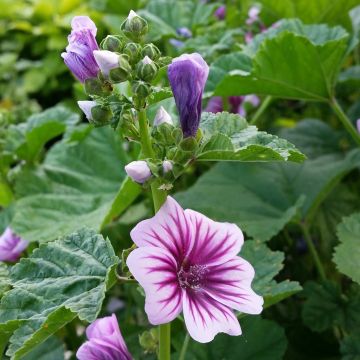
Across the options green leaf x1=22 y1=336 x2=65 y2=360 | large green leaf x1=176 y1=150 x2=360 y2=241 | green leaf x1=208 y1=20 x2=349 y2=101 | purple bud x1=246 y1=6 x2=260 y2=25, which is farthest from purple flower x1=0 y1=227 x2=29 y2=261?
purple bud x1=246 y1=6 x2=260 y2=25

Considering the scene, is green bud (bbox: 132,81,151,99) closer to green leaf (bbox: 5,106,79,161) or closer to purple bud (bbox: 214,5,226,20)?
green leaf (bbox: 5,106,79,161)

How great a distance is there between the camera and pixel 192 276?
2.36ft

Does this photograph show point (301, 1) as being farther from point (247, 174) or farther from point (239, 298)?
point (239, 298)

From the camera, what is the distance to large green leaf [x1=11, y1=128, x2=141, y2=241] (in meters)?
1.19

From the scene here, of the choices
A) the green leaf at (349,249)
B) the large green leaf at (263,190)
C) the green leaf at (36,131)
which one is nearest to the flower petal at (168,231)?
the green leaf at (349,249)

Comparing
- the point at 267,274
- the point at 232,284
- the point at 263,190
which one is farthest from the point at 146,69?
the point at 263,190

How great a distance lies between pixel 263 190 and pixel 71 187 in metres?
0.38

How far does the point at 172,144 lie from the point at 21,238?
0.51 metres

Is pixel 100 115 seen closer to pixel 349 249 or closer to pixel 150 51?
pixel 150 51

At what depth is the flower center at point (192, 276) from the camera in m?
0.71

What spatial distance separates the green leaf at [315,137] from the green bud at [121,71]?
0.81 metres

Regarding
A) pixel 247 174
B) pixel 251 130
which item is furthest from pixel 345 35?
Answer: pixel 251 130

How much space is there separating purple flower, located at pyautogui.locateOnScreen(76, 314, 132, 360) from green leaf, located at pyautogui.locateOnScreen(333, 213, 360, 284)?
33cm

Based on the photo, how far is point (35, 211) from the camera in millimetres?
1241
